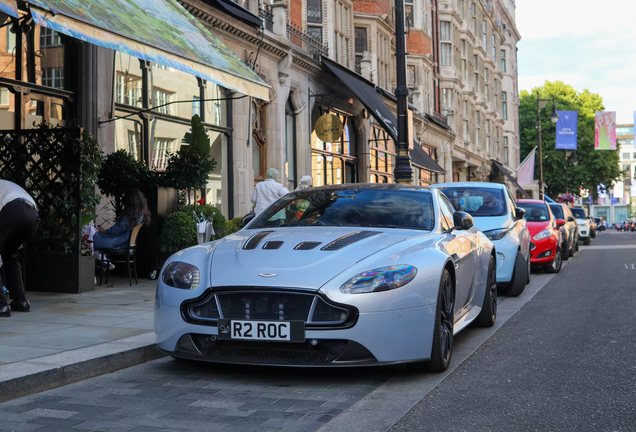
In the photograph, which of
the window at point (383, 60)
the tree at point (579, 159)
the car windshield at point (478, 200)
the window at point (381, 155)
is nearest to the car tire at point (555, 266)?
the car windshield at point (478, 200)

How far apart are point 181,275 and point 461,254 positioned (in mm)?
2351

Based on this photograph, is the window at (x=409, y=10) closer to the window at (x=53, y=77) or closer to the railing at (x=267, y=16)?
the railing at (x=267, y=16)

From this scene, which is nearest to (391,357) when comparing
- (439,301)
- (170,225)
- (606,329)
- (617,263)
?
(439,301)

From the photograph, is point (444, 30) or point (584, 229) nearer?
point (584, 229)

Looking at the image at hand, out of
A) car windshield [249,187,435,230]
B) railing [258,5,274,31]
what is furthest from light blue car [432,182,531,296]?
railing [258,5,274,31]

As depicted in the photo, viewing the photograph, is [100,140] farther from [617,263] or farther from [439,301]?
[617,263]

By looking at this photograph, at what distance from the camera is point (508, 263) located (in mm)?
10781

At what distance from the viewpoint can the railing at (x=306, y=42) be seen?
21.5m

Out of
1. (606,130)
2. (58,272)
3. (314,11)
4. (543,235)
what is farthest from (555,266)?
(606,130)

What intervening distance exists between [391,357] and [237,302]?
1050 mm

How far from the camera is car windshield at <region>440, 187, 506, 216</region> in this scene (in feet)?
38.4

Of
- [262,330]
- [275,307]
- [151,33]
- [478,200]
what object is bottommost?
[262,330]

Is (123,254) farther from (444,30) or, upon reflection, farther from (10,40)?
(444,30)

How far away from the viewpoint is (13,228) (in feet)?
24.3
